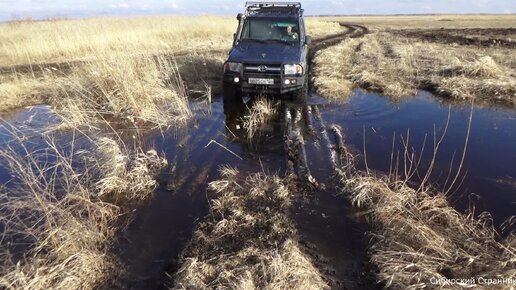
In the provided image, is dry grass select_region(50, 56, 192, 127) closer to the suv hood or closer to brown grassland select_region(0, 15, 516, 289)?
brown grassland select_region(0, 15, 516, 289)

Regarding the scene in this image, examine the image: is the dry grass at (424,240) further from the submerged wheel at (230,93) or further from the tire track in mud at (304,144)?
the submerged wheel at (230,93)

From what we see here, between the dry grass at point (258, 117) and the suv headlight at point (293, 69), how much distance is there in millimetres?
787

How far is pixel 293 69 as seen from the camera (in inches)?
297

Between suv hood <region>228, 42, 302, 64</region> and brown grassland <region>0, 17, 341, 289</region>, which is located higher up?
suv hood <region>228, 42, 302, 64</region>

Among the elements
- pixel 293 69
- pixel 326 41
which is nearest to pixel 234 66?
→ pixel 293 69

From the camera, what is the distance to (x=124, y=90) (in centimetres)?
781

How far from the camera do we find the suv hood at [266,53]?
7.54 meters

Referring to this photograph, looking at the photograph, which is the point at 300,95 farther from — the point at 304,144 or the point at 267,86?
the point at 304,144

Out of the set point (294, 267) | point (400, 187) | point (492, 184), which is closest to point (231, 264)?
point (294, 267)

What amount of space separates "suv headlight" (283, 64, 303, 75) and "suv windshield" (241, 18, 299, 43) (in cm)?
117

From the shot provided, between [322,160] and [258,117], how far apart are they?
213 cm

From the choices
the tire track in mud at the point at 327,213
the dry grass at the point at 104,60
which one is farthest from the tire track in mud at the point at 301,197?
the dry grass at the point at 104,60

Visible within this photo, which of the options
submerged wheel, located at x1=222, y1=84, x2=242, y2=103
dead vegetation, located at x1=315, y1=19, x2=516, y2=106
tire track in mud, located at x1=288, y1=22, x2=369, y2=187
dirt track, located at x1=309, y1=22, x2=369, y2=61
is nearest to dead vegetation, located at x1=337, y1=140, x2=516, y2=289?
tire track in mud, located at x1=288, y1=22, x2=369, y2=187

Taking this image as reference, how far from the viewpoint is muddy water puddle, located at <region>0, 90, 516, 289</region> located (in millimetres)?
3594
